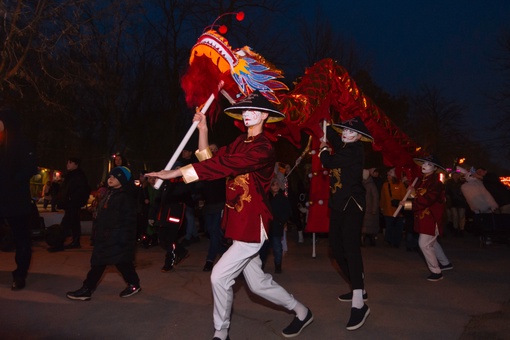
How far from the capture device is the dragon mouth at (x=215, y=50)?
5703 millimetres

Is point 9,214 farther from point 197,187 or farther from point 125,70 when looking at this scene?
point 125,70

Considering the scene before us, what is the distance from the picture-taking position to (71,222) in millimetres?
10250

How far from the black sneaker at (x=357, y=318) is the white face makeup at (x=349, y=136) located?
163cm

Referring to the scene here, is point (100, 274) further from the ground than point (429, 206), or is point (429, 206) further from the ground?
point (429, 206)

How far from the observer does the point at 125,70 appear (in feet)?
97.7

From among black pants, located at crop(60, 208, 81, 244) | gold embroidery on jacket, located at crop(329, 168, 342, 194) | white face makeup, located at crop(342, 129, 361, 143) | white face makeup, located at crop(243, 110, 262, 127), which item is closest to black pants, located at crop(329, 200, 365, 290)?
gold embroidery on jacket, located at crop(329, 168, 342, 194)

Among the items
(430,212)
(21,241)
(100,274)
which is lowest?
(100,274)

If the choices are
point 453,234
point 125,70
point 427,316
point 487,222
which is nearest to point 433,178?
point 427,316

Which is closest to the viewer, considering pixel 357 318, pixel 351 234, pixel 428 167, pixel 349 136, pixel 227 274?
pixel 227 274

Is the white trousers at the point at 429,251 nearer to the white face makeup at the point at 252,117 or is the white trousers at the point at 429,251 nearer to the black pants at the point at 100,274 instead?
the black pants at the point at 100,274

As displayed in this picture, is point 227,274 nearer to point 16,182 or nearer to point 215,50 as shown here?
point 215,50

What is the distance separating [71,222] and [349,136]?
6.64 meters

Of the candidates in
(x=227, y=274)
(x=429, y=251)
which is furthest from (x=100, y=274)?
(x=429, y=251)

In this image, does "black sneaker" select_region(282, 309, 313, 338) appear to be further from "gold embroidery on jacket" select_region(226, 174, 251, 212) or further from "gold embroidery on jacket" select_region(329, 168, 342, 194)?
"gold embroidery on jacket" select_region(329, 168, 342, 194)
